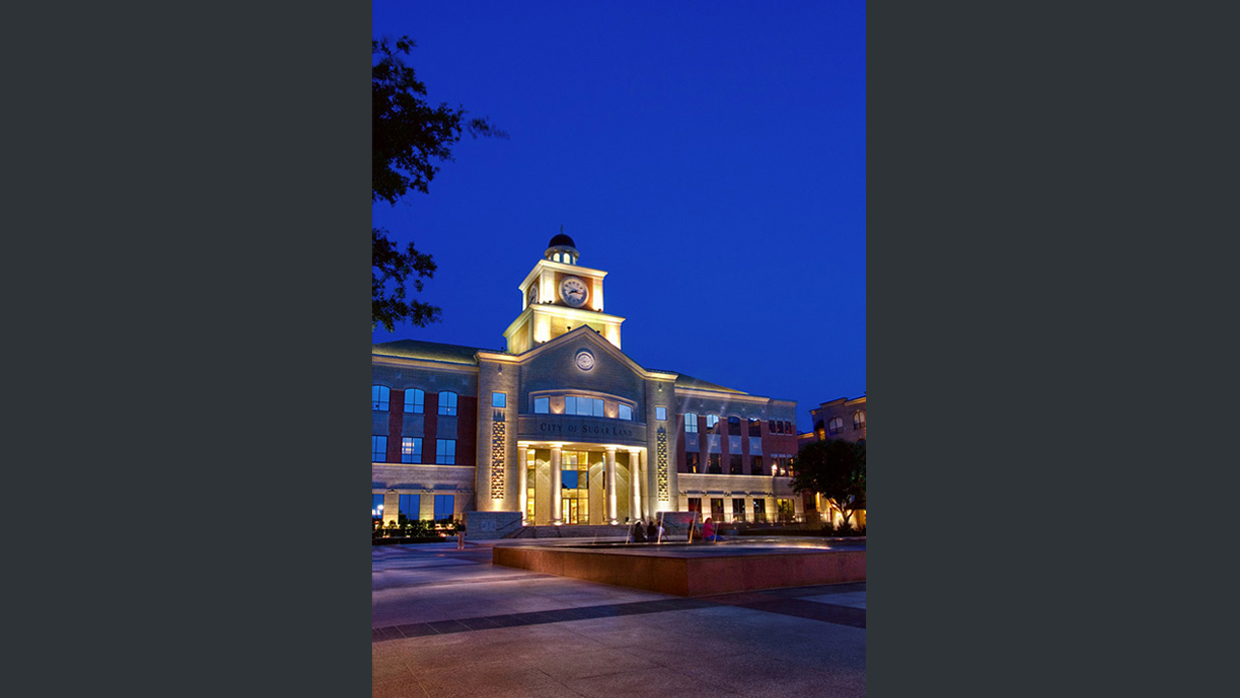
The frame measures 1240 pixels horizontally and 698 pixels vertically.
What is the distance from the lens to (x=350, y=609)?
2598 millimetres

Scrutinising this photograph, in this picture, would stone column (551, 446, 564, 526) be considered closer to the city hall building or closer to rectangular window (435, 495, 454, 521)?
the city hall building

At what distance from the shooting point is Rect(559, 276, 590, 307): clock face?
61.2 m

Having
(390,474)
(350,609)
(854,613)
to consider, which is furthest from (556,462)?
(350,609)

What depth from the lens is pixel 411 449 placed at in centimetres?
4891

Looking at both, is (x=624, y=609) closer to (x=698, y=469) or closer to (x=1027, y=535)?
(x=1027, y=535)

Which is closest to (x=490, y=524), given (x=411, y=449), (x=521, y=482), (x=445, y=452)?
(x=521, y=482)

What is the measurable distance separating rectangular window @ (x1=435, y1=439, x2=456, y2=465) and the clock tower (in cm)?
1182

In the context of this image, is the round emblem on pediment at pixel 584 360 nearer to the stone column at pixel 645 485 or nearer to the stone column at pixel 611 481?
the stone column at pixel 611 481

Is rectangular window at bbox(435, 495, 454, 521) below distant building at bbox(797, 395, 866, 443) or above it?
below

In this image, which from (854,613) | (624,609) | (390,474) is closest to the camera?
(854,613)

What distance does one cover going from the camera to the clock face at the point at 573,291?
61.2 m

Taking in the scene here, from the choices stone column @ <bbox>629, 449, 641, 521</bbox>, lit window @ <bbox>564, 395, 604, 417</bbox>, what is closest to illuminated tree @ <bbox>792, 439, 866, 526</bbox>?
stone column @ <bbox>629, 449, 641, 521</bbox>

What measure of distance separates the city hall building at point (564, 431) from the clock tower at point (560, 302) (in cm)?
12

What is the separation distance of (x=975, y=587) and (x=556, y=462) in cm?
5053
